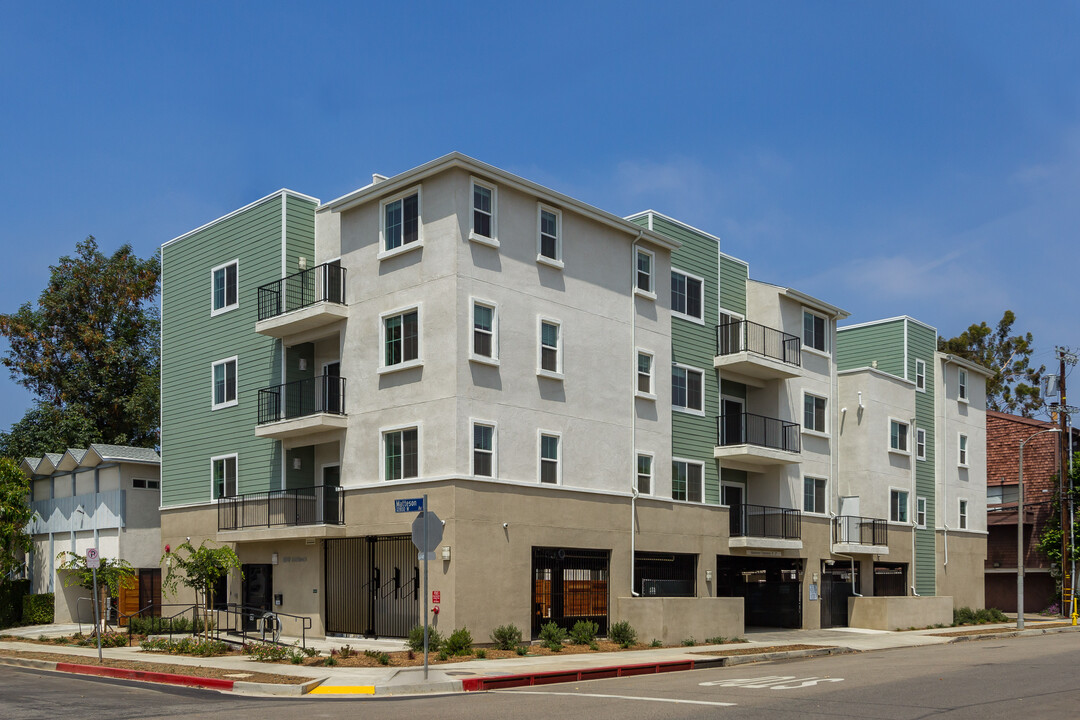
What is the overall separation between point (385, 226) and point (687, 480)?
→ 1265cm

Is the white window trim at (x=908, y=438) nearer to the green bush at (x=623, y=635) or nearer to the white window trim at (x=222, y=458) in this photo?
the green bush at (x=623, y=635)

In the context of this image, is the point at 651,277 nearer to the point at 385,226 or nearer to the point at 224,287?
the point at 385,226

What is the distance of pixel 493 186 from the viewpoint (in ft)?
91.6

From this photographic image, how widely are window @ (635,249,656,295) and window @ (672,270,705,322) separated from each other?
1.55 metres

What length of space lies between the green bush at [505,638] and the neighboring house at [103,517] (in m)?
16.8

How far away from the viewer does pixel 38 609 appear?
39750 millimetres

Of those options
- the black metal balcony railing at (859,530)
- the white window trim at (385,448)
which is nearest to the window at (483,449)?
the white window trim at (385,448)

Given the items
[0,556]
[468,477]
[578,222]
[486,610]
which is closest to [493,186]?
[578,222]

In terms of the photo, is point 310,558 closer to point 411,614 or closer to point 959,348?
point 411,614

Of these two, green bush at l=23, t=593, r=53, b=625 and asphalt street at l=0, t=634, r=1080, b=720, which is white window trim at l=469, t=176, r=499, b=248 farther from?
green bush at l=23, t=593, r=53, b=625

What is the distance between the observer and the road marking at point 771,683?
18922mm

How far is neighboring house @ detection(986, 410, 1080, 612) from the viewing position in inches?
2142

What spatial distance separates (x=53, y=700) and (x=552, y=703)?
26.2 ft

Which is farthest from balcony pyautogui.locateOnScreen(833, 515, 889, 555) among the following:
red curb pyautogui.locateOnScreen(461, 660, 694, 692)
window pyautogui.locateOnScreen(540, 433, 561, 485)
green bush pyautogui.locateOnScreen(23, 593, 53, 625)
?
green bush pyautogui.locateOnScreen(23, 593, 53, 625)
